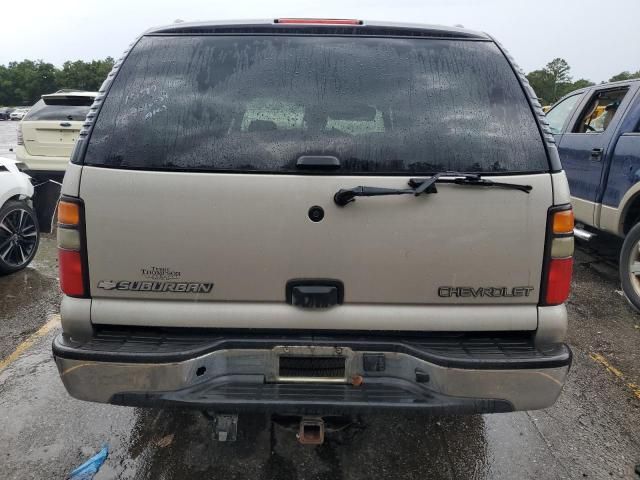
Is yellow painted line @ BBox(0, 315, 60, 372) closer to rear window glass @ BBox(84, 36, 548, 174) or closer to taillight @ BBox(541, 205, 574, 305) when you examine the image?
rear window glass @ BBox(84, 36, 548, 174)

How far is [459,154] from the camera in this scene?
213 cm

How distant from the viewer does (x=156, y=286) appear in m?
2.12

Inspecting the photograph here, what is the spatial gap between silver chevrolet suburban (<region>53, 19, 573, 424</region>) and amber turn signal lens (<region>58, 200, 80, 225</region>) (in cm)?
1

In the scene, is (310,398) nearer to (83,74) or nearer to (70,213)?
(70,213)

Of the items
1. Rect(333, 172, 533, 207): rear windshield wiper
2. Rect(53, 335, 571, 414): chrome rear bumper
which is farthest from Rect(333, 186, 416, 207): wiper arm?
Rect(53, 335, 571, 414): chrome rear bumper

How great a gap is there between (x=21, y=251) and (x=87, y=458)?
371cm

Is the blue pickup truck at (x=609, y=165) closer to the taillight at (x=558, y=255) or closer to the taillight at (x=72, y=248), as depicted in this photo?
the taillight at (x=558, y=255)

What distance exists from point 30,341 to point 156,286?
8.77 feet

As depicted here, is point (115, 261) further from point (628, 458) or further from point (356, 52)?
point (628, 458)

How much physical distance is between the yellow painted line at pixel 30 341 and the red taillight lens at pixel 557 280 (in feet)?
12.0

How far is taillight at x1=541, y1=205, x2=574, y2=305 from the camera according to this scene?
2102mm

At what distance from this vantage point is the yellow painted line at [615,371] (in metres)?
3.50

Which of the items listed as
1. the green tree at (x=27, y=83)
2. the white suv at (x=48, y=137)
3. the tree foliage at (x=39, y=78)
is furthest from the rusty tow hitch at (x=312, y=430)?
the green tree at (x=27, y=83)

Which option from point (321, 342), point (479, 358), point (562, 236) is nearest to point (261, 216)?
point (321, 342)
